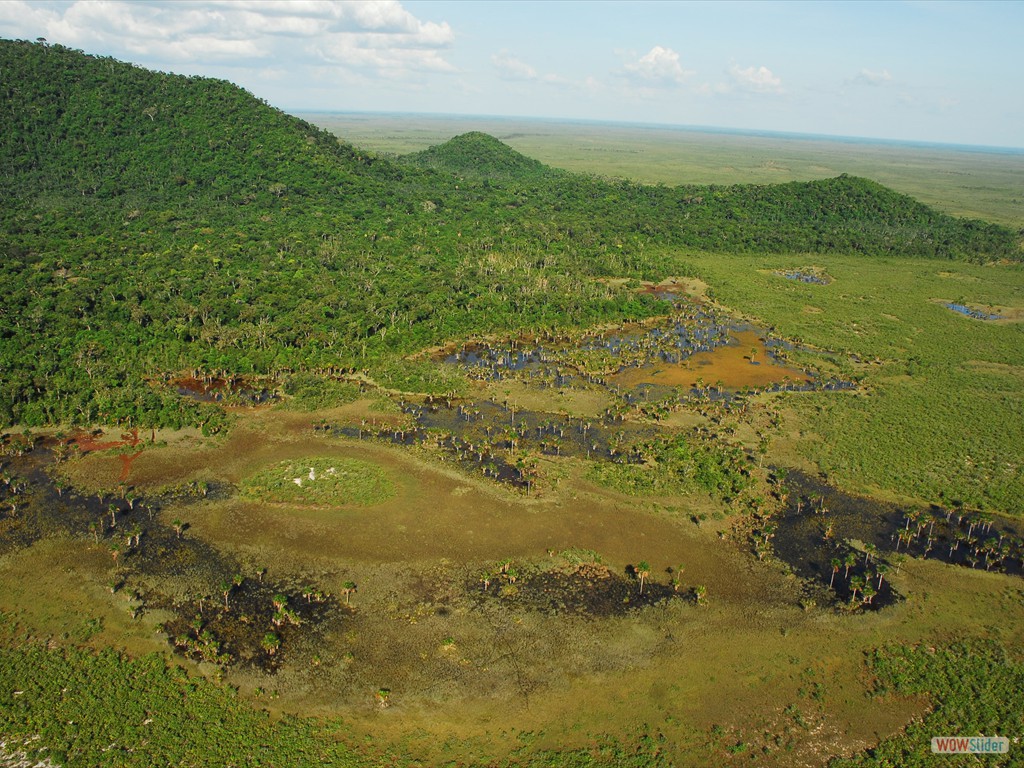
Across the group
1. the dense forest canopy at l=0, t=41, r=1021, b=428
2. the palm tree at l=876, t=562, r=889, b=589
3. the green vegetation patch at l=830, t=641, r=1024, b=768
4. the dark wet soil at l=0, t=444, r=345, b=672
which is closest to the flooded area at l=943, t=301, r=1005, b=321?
the dense forest canopy at l=0, t=41, r=1021, b=428

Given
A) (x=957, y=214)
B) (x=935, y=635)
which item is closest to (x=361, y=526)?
(x=935, y=635)

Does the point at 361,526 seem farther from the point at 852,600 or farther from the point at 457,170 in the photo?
the point at 457,170

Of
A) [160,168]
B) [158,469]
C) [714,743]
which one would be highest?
[160,168]

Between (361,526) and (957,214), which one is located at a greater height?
(957,214)

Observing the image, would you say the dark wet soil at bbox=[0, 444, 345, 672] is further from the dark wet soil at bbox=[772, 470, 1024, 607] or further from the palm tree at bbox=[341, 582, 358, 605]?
the dark wet soil at bbox=[772, 470, 1024, 607]

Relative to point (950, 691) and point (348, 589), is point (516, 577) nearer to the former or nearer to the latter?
point (348, 589)

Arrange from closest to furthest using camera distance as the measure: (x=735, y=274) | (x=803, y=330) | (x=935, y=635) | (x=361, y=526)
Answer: (x=935, y=635) → (x=361, y=526) → (x=803, y=330) → (x=735, y=274)

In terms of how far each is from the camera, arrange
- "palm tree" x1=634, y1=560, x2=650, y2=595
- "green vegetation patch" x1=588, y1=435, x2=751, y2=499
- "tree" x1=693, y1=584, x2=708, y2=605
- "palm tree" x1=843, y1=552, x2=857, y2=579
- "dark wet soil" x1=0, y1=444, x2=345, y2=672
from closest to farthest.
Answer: "dark wet soil" x1=0, y1=444, x2=345, y2=672 < "tree" x1=693, y1=584, x2=708, y2=605 < "palm tree" x1=634, y1=560, x2=650, y2=595 < "palm tree" x1=843, y1=552, x2=857, y2=579 < "green vegetation patch" x1=588, y1=435, x2=751, y2=499
